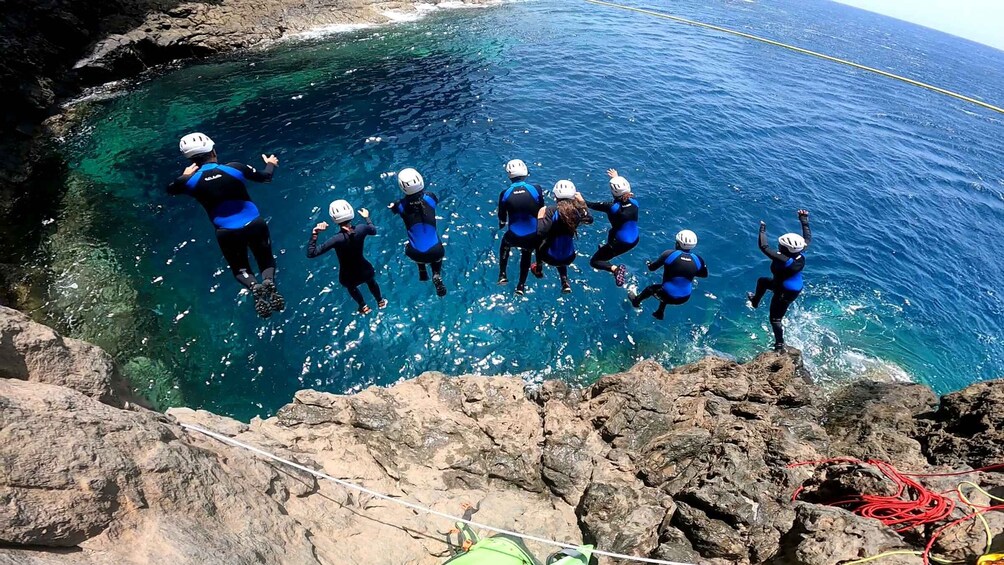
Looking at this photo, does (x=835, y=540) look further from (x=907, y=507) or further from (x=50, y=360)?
(x=50, y=360)

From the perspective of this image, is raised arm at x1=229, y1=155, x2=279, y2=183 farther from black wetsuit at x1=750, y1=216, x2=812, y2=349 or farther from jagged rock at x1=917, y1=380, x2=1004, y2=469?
jagged rock at x1=917, y1=380, x2=1004, y2=469

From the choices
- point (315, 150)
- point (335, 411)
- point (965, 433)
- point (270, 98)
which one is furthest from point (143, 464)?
point (270, 98)

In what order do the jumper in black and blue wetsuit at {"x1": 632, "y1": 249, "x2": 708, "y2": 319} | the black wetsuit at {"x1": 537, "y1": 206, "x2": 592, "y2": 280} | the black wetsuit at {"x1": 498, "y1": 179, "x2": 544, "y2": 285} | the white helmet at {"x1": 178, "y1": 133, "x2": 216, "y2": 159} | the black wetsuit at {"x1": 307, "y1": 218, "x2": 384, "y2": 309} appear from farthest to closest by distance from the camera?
the jumper in black and blue wetsuit at {"x1": 632, "y1": 249, "x2": 708, "y2": 319}
the black wetsuit at {"x1": 537, "y1": 206, "x2": 592, "y2": 280}
the black wetsuit at {"x1": 498, "y1": 179, "x2": 544, "y2": 285}
the black wetsuit at {"x1": 307, "y1": 218, "x2": 384, "y2": 309}
the white helmet at {"x1": 178, "y1": 133, "x2": 216, "y2": 159}

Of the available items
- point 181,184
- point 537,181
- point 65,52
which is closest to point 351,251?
point 181,184

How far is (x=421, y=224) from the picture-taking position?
8586 mm

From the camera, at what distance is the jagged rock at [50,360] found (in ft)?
14.9

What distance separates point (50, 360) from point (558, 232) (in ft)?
24.7

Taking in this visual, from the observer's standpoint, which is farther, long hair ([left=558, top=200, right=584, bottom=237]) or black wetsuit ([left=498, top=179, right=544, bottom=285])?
black wetsuit ([left=498, top=179, right=544, bottom=285])

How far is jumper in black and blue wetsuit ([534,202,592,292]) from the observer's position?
8.34 m

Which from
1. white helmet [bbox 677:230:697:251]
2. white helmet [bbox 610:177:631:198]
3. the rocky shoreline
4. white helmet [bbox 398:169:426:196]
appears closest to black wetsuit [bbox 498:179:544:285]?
white helmet [bbox 610:177:631:198]

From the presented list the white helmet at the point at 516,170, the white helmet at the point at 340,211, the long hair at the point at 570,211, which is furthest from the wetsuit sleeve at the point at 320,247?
the long hair at the point at 570,211

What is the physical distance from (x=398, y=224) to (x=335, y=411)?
765cm

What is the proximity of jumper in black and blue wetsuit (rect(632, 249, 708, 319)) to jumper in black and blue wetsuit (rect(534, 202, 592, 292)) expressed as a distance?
1.84 meters

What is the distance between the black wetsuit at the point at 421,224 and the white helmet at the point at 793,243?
7.10 meters
